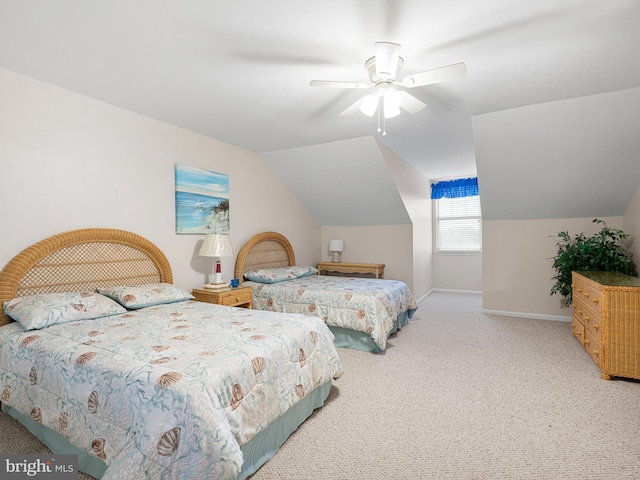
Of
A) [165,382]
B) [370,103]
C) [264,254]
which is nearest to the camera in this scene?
[165,382]

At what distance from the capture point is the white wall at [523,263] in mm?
4445

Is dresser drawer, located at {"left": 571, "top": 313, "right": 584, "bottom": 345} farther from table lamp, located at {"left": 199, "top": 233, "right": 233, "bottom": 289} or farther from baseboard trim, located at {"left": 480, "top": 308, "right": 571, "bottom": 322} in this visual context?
table lamp, located at {"left": 199, "top": 233, "right": 233, "bottom": 289}

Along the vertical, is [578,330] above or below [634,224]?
below

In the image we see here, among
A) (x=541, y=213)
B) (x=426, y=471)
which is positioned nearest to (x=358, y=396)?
(x=426, y=471)

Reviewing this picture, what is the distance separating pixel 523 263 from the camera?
4.65m

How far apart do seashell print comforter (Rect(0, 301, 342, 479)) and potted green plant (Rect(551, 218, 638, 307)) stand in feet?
10.8

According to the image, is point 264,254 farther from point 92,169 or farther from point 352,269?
point 92,169

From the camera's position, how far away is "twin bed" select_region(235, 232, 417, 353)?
3393 millimetres

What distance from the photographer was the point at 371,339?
3.38m

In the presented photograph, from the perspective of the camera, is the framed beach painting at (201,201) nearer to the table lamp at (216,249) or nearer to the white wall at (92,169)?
the white wall at (92,169)

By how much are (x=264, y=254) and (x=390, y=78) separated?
10.1 ft

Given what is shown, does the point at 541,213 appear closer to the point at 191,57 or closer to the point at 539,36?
the point at 539,36

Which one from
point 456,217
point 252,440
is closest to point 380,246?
point 456,217

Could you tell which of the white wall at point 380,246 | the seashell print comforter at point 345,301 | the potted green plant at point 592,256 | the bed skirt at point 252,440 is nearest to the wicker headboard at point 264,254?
the seashell print comforter at point 345,301
